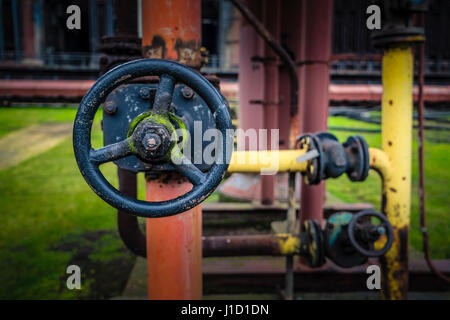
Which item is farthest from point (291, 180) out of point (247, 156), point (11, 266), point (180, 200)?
point (11, 266)

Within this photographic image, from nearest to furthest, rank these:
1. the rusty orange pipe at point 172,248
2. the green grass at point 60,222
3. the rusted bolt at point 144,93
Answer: the rusted bolt at point 144,93
the rusty orange pipe at point 172,248
the green grass at point 60,222

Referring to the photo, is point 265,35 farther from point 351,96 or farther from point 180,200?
point 351,96

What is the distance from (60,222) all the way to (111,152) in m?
1.94

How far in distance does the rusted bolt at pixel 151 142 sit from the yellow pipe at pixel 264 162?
525 mm

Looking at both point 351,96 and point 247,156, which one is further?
point 351,96

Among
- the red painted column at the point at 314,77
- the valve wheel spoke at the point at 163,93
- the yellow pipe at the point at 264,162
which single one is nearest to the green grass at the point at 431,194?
the red painted column at the point at 314,77

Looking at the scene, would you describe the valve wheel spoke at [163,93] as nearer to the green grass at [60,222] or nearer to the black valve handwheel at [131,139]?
the black valve handwheel at [131,139]

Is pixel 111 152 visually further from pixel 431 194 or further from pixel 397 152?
pixel 431 194

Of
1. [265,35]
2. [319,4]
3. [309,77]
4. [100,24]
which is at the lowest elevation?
[309,77]

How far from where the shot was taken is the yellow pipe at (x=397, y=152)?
120cm

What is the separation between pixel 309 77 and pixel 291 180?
22.1 inches

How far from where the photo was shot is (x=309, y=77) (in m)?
1.64

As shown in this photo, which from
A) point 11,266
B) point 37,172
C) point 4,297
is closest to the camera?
point 4,297

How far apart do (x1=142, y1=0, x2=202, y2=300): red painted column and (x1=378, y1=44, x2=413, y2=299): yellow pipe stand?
28.7 inches
